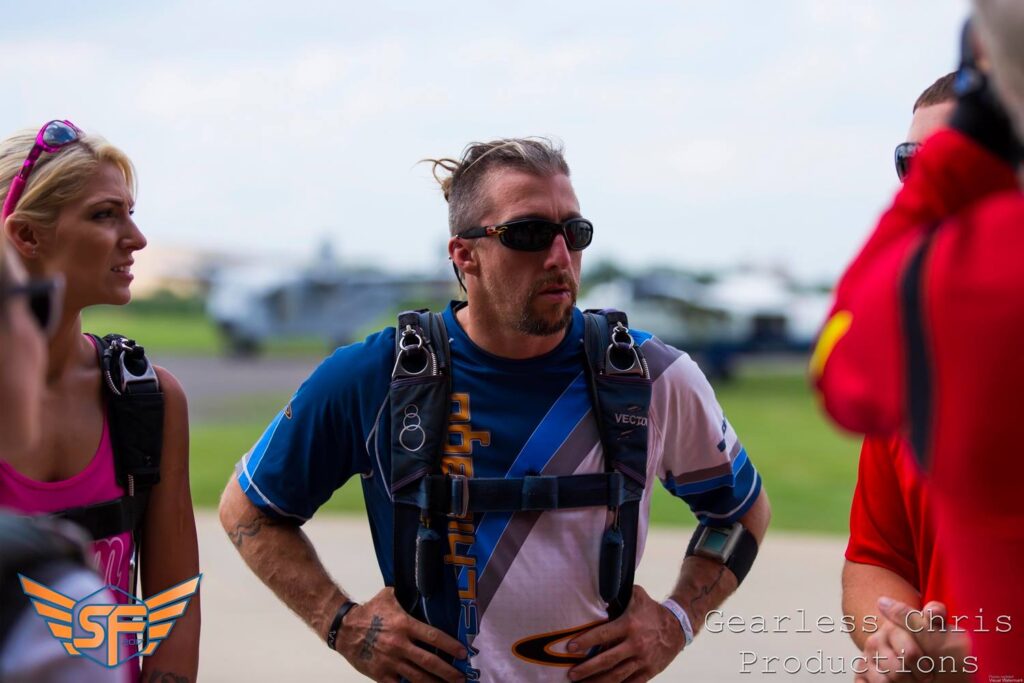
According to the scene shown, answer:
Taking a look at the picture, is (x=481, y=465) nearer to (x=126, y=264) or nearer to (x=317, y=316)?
(x=126, y=264)

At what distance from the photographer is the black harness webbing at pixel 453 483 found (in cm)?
259

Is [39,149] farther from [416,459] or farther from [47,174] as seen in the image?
[416,459]

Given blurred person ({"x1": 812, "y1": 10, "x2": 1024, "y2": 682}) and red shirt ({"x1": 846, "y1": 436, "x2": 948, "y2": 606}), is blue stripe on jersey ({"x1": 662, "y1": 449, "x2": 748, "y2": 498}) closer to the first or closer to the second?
red shirt ({"x1": 846, "y1": 436, "x2": 948, "y2": 606})

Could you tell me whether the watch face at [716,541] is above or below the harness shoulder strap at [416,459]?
below

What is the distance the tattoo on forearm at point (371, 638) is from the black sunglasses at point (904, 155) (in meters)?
1.75

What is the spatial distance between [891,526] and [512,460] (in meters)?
0.96

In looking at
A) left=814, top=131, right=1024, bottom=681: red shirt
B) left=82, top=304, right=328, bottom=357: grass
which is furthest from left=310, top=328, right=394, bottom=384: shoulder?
left=82, top=304, right=328, bottom=357: grass

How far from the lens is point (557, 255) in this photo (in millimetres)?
2812

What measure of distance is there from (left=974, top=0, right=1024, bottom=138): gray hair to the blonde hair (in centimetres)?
220

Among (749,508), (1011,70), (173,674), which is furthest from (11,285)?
(749,508)

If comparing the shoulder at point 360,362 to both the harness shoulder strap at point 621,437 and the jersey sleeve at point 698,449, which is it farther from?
the jersey sleeve at point 698,449

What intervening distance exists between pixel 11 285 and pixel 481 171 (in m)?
1.75

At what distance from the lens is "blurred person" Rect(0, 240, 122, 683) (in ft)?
4.30

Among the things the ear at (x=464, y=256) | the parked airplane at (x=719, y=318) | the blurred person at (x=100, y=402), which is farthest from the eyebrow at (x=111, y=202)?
the parked airplane at (x=719, y=318)
